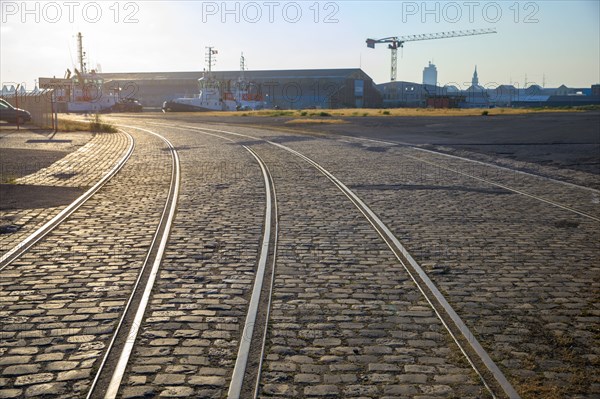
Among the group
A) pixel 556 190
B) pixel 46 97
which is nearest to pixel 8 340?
pixel 556 190

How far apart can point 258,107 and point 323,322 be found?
98.7 meters

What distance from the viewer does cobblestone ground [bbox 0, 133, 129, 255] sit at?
10.4 meters

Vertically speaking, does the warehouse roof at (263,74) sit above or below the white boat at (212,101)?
above

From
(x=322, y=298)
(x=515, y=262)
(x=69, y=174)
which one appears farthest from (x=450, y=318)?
(x=69, y=174)

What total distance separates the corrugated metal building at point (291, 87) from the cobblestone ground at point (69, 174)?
70736 millimetres

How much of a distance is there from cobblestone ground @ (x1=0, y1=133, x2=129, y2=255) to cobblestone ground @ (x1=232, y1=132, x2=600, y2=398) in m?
5.31

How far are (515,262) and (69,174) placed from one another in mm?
12778

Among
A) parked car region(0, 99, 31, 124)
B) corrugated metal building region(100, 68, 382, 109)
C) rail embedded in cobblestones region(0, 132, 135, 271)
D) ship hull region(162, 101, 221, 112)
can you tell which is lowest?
rail embedded in cobblestones region(0, 132, 135, 271)

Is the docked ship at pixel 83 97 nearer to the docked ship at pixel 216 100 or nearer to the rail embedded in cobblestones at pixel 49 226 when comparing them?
the docked ship at pixel 216 100

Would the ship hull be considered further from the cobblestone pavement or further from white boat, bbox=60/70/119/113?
the cobblestone pavement

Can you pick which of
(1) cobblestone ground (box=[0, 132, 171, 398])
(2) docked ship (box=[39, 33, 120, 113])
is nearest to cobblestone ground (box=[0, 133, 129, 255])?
(1) cobblestone ground (box=[0, 132, 171, 398])

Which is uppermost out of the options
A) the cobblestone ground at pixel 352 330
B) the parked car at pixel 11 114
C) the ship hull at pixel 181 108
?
the ship hull at pixel 181 108

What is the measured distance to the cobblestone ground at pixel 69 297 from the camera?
491cm

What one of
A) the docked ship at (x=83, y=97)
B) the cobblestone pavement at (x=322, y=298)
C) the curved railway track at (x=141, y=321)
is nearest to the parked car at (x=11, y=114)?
the cobblestone pavement at (x=322, y=298)
